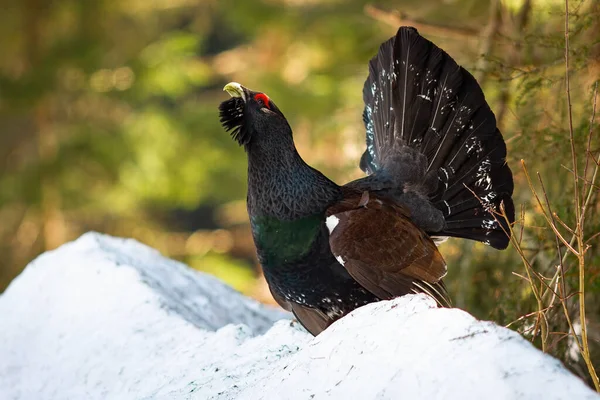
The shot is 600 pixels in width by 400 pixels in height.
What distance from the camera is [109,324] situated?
13.1 feet

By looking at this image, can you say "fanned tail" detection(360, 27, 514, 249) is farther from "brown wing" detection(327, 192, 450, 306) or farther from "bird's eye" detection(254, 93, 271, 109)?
"bird's eye" detection(254, 93, 271, 109)

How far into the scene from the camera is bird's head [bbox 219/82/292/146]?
3664 mm

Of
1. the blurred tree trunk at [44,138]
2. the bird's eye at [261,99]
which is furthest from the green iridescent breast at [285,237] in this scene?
the blurred tree trunk at [44,138]

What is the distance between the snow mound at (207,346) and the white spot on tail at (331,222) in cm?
50

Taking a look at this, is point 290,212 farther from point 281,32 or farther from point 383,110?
point 281,32

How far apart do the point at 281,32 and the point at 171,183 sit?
371 cm

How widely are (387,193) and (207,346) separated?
1118 millimetres

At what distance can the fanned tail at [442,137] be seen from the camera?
12.2 ft

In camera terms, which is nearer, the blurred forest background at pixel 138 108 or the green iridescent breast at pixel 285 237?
the green iridescent breast at pixel 285 237

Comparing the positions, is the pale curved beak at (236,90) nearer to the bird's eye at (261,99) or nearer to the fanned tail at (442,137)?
the bird's eye at (261,99)

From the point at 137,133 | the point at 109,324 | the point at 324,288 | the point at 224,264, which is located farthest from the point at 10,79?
the point at 324,288

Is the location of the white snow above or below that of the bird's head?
below

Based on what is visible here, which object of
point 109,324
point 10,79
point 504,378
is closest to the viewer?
point 504,378

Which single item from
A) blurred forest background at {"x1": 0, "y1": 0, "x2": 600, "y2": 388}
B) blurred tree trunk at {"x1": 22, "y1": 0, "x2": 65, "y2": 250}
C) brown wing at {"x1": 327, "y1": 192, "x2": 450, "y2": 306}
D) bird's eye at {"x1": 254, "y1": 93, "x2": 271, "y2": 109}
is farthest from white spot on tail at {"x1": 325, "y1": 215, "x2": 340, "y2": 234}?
blurred tree trunk at {"x1": 22, "y1": 0, "x2": 65, "y2": 250}
